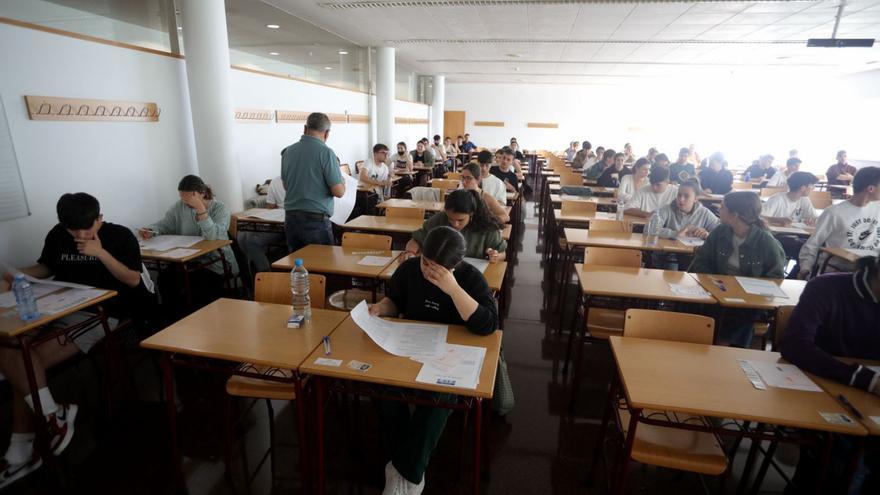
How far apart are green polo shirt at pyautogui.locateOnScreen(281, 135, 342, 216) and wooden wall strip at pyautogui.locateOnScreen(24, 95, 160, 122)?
5.32 feet

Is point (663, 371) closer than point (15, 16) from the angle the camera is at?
Yes

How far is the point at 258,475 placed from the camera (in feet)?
7.53

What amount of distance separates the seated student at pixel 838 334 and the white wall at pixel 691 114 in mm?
13243

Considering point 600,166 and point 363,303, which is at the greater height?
point 600,166

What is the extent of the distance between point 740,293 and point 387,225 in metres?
2.97

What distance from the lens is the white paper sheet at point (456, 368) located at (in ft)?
5.60

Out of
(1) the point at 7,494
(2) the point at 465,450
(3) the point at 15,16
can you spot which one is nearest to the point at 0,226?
(3) the point at 15,16

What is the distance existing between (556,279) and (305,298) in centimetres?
368

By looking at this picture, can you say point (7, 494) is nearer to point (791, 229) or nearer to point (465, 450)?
point (465, 450)

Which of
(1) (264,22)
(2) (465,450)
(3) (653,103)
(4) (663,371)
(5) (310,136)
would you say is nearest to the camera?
(4) (663,371)

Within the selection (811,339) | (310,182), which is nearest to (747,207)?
(811,339)

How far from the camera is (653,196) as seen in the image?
205 inches

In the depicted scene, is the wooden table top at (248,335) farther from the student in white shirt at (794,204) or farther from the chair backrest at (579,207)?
the student in white shirt at (794,204)

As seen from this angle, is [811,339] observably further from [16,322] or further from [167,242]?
[167,242]
